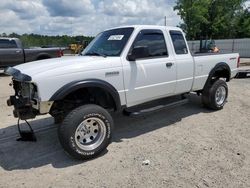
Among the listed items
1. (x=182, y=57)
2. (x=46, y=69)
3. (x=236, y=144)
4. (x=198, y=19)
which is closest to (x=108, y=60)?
(x=46, y=69)

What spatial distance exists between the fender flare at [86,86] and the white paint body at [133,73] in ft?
0.20

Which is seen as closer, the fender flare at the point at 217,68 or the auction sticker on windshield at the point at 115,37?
the auction sticker on windshield at the point at 115,37

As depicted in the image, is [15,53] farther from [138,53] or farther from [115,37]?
[138,53]

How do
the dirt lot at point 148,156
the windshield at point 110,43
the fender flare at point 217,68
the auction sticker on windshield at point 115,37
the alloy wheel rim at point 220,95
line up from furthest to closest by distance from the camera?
the alloy wheel rim at point 220,95, the fender flare at point 217,68, the auction sticker on windshield at point 115,37, the windshield at point 110,43, the dirt lot at point 148,156

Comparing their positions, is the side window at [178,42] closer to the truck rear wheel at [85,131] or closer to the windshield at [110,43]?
the windshield at [110,43]

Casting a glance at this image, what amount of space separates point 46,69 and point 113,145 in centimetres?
182

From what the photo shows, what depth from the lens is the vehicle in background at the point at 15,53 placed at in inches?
612

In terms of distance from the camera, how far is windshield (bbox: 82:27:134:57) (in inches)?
Result: 218

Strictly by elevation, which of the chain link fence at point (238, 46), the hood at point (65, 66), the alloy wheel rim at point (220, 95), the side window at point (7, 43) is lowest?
the chain link fence at point (238, 46)

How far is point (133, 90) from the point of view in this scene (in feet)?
17.9

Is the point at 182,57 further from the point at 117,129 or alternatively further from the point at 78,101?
the point at 78,101

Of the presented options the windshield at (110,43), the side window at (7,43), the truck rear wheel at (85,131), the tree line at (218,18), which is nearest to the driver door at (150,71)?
the windshield at (110,43)

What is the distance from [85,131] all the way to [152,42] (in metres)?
2.27

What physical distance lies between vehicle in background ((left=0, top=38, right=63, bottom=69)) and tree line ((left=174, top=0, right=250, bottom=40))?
3847 cm
